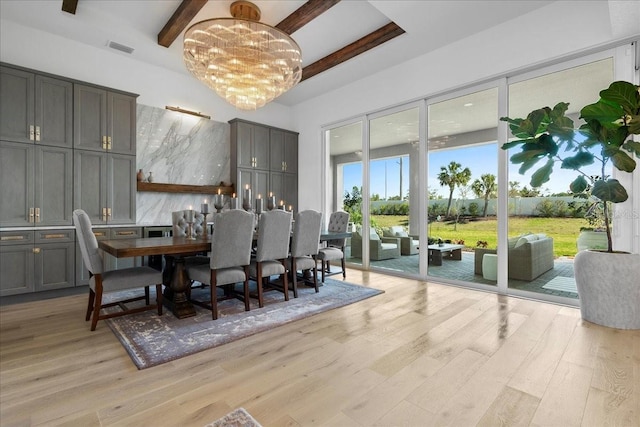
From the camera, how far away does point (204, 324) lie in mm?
2701

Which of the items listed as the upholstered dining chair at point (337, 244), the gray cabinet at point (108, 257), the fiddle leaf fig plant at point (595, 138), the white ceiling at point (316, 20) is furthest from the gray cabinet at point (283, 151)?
the fiddle leaf fig plant at point (595, 138)

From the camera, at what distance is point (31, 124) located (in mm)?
3557

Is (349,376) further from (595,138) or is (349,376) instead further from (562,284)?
(562,284)

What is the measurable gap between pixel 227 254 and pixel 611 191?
133 inches

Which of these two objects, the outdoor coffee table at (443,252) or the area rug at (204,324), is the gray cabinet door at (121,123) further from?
the outdoor coffee table at (443,252)

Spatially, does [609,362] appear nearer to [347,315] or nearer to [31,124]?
[347,315]

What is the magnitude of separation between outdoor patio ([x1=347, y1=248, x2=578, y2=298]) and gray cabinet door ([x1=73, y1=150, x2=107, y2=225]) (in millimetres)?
4024

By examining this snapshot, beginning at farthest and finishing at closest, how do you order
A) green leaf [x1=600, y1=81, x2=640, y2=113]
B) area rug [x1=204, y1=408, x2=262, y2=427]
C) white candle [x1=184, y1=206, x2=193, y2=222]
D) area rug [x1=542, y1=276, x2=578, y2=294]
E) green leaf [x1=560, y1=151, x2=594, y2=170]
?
area rug [x1=542, y1=276, x2=578, y2=294] < white candle [x1=184, y1=206, x2=193, y2=222] < green leaf [x1=560, y1=151, x2=594, y2=170] < green leaf [x1=600, y1=81, x2=640, y2=113] < area rug [x1=204, y1=408, x2=262, y2=427]

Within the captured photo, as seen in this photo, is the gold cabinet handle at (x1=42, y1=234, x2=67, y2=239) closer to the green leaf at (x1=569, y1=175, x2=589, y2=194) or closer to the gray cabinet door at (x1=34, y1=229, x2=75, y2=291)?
the gray cabinet door at (x1=34, y1=229, x2=75, y2=291)

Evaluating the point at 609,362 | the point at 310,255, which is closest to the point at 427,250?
the point at 310,255

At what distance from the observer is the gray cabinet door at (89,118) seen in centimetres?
385

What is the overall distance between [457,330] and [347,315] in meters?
1.00

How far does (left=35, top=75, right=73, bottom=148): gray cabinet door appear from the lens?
3611mm

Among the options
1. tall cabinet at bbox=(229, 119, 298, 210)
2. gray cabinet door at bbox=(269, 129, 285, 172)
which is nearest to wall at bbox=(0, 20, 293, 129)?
tall cabinet at bbox=(229, 119, 298, 210)
